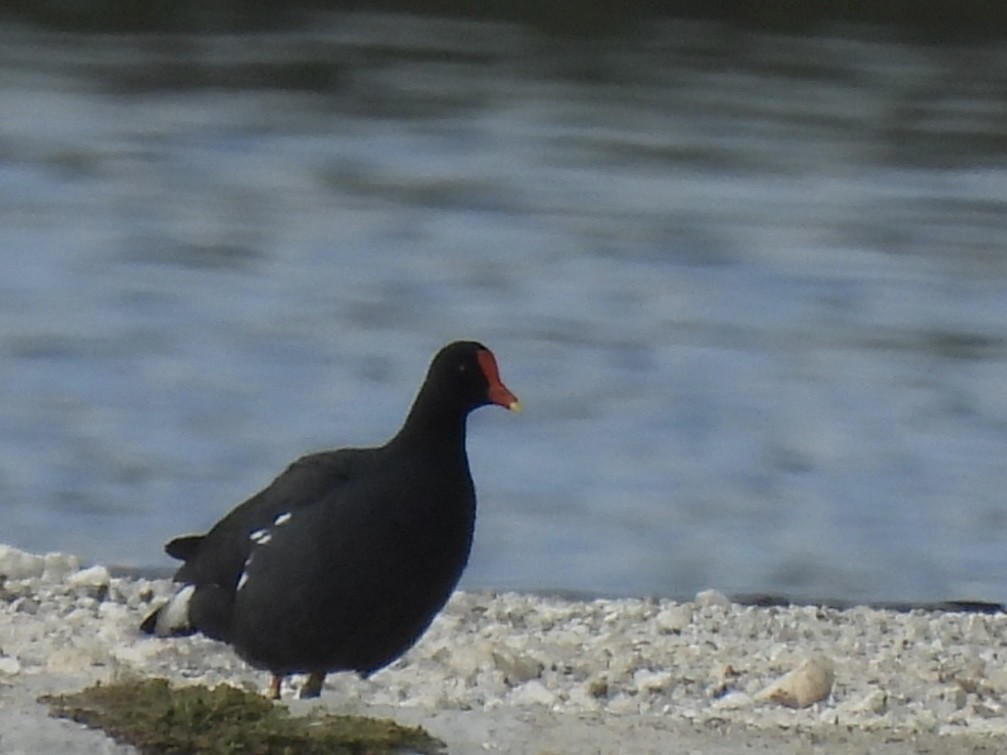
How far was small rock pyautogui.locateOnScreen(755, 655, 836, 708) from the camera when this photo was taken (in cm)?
704

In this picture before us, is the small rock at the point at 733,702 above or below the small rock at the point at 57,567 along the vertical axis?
above

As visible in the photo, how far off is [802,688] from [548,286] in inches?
405

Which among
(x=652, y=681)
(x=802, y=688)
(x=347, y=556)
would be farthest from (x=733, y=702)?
(x=347, y=556)

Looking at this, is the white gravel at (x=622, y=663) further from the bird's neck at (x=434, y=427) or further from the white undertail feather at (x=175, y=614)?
the bird's neck at (x=434, y=427)

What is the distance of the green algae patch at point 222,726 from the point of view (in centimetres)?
421

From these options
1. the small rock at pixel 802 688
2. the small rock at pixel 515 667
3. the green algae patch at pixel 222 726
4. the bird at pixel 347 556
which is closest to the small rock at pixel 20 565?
the small rock at pixel 515 667

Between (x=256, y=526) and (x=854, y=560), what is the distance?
5.05 metres

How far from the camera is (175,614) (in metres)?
6.49

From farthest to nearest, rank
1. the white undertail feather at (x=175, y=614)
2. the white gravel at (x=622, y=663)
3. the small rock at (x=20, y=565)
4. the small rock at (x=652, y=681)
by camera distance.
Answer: the small rock at (x=20, y=565) → the small rock at (x=652, y=681) → the white undertail feather at (x=175, y=614) → the white gravel at (x=622, y=663)

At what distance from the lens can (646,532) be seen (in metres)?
11.0

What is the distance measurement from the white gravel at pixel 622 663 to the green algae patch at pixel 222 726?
255mm

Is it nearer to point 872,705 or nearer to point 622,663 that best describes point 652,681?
point 622,663

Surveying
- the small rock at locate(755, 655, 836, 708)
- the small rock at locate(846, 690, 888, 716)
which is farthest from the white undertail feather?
the small rock at locate(846, 690, 888, 716)

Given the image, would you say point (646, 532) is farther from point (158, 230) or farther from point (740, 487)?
point (158, 230)
